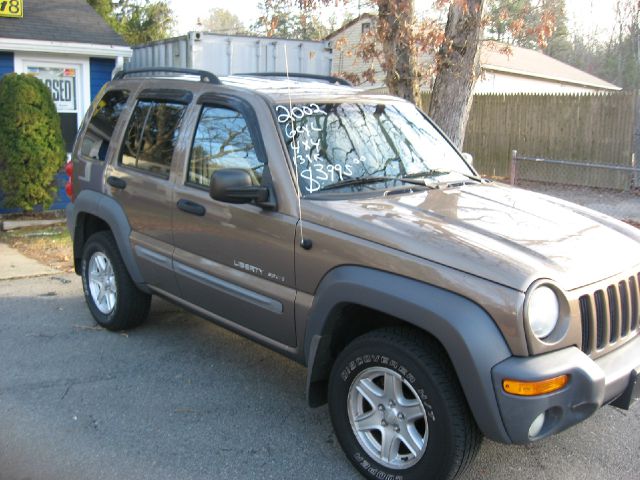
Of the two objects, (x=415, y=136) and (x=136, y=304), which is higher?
(x=415, y=136)

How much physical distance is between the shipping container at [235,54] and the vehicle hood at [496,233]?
7340mm

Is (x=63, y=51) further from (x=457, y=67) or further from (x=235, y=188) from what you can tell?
(x=235, y=188)

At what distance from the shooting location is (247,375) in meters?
4.68

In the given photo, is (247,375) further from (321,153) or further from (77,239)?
(77,239)

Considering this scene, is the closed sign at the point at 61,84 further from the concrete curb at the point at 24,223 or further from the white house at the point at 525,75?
the white house at the point at 525,75

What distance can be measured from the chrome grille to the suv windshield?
1287 millimetres

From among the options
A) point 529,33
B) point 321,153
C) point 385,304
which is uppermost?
point 529,33

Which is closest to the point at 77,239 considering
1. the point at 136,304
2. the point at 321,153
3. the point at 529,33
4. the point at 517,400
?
the point at 136,304

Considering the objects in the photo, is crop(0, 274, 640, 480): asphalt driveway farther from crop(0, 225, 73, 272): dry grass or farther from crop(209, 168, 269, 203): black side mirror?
crop(0, 225, 73, 272): dry grass

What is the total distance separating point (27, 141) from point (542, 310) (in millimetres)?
8304

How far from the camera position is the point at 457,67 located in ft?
25.3

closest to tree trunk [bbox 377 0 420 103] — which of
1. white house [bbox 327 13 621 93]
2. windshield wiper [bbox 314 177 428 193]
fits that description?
windshield wiper [bbox 314 177 428 193]

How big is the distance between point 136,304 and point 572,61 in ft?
166

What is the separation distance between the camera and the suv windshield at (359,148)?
12.6 feet
